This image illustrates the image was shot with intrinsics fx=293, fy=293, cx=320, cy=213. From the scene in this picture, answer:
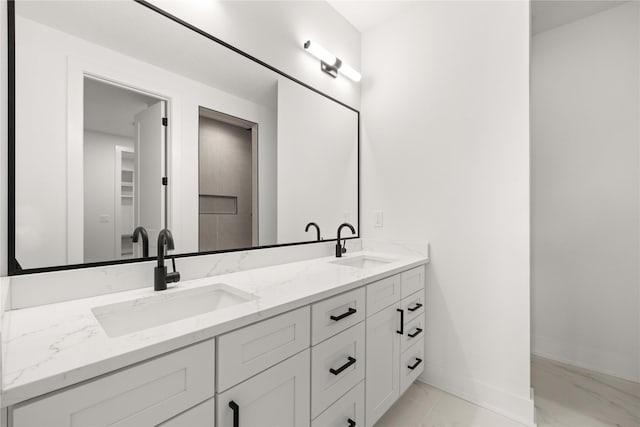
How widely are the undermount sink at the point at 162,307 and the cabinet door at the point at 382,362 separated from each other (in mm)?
658

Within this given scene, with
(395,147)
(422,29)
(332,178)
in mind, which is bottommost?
(332,178)

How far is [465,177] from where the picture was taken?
1.81 metres

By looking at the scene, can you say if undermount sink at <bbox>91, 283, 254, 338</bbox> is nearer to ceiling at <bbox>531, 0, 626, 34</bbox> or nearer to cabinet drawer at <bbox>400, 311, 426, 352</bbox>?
cabinet drawer at <bbox>400, 311, 426, 352</bbox>

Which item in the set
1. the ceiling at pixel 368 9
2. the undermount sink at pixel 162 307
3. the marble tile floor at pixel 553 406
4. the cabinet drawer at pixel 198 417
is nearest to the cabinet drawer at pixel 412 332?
the marble tile floor at pixel 553 406

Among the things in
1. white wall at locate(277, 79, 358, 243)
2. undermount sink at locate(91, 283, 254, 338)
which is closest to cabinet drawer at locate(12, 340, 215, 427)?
undermount sink at locate(91, 283, 254, 338)

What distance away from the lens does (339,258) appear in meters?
1.90

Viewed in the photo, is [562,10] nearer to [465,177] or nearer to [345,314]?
[465,177]

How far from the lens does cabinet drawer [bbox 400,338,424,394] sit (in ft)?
5.31

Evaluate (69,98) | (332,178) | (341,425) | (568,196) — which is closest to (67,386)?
(69,98)

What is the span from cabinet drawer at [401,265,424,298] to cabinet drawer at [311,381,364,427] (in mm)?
573

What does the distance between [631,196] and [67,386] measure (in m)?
3.01

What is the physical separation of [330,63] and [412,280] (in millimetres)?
1499

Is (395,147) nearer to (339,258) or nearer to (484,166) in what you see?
(484,166)

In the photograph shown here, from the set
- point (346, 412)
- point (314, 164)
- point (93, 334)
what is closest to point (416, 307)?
point (346, 412)
